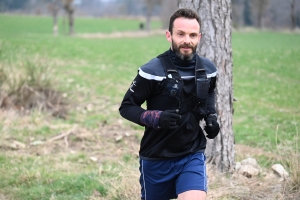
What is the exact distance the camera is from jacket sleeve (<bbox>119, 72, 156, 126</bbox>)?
3.22 meters

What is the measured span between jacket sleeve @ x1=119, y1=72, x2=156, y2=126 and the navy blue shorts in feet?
1.34

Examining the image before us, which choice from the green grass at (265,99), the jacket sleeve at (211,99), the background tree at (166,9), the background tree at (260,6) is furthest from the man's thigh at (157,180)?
the background tree at (260,6)

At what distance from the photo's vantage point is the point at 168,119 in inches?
121

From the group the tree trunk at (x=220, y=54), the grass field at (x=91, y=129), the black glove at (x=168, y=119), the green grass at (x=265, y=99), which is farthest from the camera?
the green grass at (x=265, y=99)

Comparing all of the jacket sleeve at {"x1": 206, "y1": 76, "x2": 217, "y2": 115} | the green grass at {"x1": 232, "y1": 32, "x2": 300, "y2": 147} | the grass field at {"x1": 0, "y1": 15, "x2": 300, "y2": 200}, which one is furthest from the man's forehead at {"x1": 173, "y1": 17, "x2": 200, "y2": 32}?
the green grass at {"x1": 232, "y1": 32, "x2": 300, "y2": 147}

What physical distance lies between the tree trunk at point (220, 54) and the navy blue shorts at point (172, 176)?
6.09 ft

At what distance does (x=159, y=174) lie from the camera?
3393 millimetres

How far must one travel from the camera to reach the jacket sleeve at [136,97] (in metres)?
3.22

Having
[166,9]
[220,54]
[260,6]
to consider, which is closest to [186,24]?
[220,54]

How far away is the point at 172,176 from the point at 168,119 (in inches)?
21.1

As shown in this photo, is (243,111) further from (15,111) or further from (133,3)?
(133,3)

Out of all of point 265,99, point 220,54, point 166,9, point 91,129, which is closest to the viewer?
point 220,54

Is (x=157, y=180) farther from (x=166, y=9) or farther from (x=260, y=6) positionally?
(x=260, y=6)

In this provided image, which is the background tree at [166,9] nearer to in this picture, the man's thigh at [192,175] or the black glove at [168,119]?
the man's thigh at [192,175]
